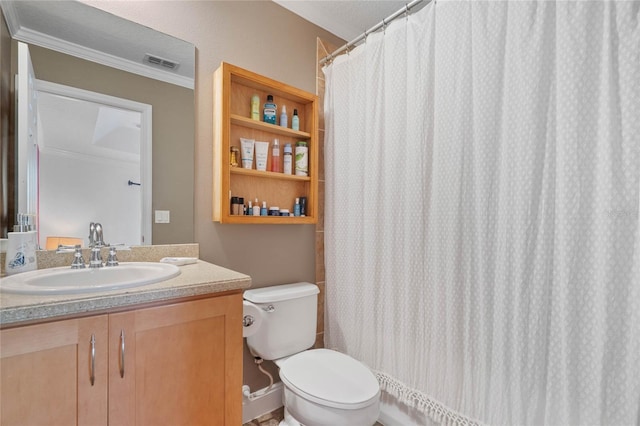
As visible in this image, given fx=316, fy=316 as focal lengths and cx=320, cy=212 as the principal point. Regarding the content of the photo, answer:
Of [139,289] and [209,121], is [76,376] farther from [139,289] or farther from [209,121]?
[209,121]

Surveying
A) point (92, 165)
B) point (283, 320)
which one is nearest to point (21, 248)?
point (92, 165)

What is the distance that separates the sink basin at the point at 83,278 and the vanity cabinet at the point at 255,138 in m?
0.42

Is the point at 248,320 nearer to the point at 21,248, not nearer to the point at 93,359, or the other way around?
the point at 93,359

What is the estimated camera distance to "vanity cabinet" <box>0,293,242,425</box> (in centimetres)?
76

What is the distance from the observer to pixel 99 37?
132 cm

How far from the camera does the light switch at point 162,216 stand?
4.74 ft

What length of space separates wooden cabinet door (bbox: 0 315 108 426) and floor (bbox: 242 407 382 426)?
104cm

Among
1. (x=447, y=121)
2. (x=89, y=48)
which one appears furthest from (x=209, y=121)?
(x=447, y=121)

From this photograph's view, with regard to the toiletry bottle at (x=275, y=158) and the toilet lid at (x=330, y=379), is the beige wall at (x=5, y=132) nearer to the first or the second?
the toiletry bottle at (x=275, y=158)

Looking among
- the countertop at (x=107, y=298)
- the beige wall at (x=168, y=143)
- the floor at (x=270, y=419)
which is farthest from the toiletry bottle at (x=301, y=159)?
the floor at (x=270, y=419)

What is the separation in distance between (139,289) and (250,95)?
1.21 meters

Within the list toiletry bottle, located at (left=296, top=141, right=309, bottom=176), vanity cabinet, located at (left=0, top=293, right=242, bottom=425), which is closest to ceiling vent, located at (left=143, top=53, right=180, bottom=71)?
toiletry bottle, located at (left=296, top=141, right=309, bottom=176)

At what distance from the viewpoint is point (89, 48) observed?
4.25 ft

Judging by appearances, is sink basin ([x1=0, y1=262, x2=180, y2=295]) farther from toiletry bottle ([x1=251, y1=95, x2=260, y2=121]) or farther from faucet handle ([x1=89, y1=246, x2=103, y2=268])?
toiletry bottle ([x1=251, y1=95, x2=260, y2=121])
